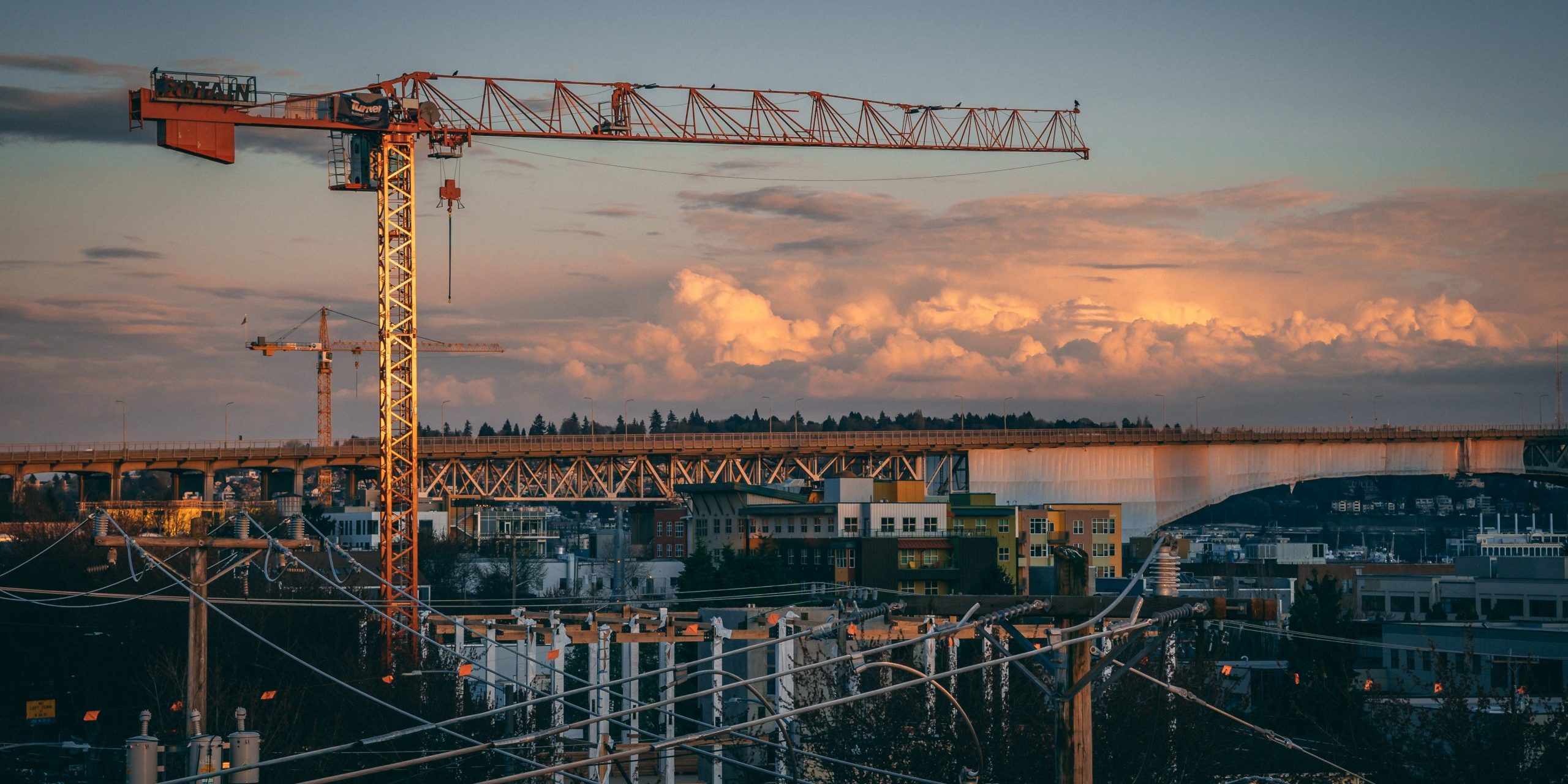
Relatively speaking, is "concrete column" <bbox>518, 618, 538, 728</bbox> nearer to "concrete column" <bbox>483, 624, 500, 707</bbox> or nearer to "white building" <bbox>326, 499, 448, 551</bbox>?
"concrete column" <bbox>483, 624, 500, 707</bbox>

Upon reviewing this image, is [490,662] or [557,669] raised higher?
[557,669]

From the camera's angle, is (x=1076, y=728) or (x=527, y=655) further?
(x=527, y=655)

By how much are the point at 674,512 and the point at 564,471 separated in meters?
13.4

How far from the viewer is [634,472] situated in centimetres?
13888

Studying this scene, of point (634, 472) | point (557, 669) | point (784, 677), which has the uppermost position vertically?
point (634, 472)

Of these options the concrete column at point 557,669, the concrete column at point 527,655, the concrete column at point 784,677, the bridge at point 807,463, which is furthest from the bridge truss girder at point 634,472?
the concrete column at point 557,669

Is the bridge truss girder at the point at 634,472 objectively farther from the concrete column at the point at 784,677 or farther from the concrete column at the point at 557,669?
the concrete column at the point at 557,669

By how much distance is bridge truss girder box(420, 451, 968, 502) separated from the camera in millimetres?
134375

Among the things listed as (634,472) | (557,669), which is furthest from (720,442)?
(557,669)

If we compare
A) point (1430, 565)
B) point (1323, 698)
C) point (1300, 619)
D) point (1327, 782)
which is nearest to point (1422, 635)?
point (1300, 619)

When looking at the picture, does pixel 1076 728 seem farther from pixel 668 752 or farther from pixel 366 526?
pixel 366 526

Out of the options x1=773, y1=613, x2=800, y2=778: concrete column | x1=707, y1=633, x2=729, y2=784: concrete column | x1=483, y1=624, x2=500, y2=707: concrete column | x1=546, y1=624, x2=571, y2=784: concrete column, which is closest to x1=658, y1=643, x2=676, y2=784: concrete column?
x1=707, y1=633, x2=729, y2=784: concrete column

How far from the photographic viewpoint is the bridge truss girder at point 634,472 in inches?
5290

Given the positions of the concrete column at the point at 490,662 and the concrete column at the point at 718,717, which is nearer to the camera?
the concrete column at the point at 718,717
